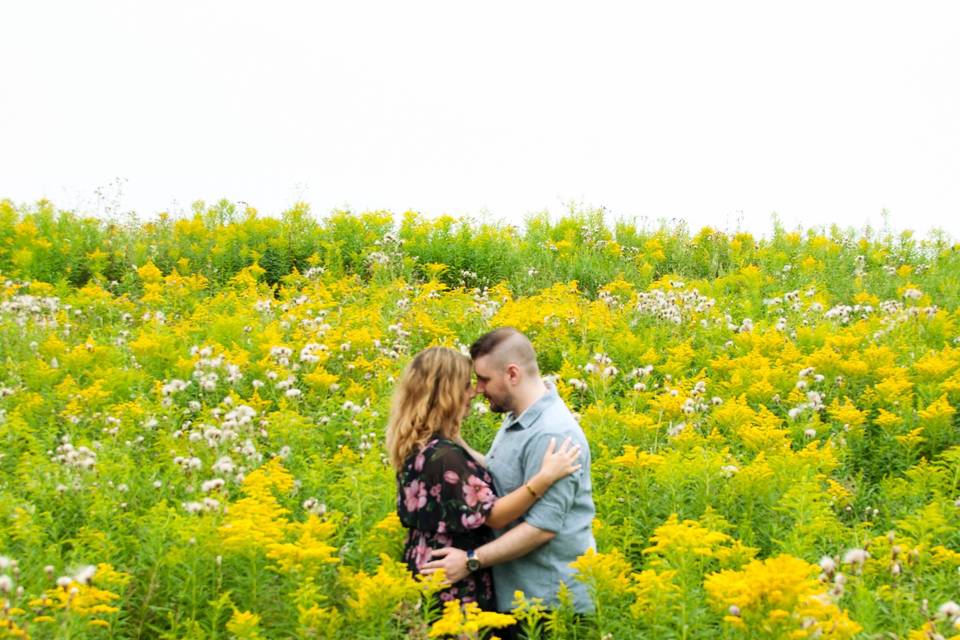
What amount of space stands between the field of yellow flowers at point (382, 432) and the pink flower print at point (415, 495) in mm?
235

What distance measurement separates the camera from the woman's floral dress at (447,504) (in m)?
3.59

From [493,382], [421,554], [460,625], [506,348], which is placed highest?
[506,348]

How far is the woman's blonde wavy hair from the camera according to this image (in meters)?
3.76

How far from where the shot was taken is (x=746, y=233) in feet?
49.9

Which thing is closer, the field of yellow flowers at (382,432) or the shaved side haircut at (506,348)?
the field of yellow flowers at (382,432)

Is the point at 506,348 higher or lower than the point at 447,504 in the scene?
higher

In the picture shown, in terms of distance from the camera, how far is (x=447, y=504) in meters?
3.59

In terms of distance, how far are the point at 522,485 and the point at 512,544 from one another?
0.82ft

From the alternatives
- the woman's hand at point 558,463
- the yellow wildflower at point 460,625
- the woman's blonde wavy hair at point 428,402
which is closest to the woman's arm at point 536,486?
the woman's hand at point 558,463

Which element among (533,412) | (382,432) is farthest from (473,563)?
(382,432)

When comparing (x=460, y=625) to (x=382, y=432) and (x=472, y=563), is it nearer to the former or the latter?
(x=472, y=563)

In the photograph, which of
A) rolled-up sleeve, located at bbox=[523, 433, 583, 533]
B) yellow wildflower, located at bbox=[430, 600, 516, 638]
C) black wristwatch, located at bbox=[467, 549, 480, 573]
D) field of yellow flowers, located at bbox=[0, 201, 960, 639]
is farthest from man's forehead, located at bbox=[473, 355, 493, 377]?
yellow wildflower, located at bbox=[430, 600, 516, 638]

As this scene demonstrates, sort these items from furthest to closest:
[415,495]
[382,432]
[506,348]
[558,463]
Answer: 1. [382,432]
2. [506,348]
3. [415,495]
4. [558,463]

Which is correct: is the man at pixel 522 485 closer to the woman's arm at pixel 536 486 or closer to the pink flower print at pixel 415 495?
the woman's arm at pixel 536 486
